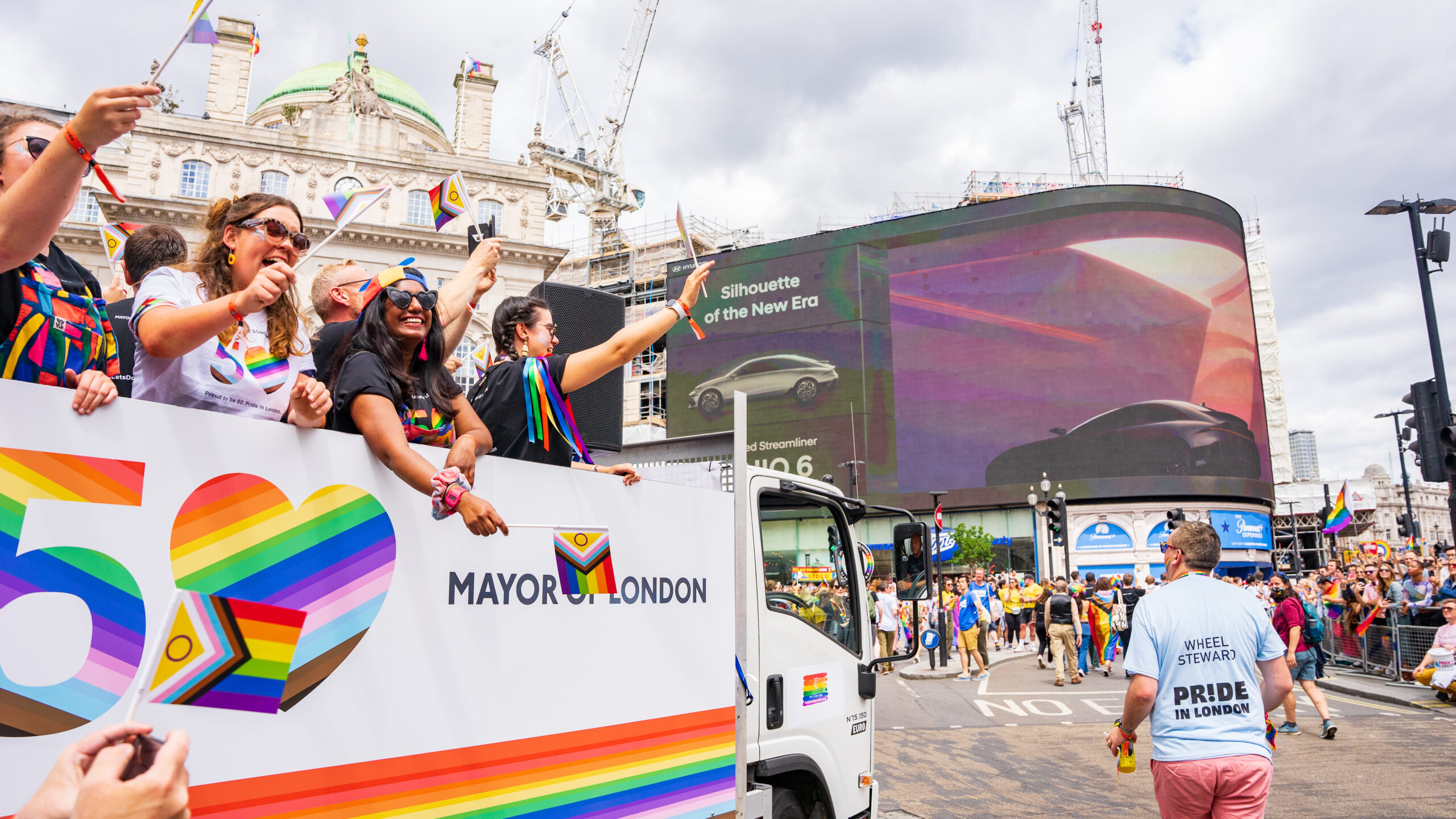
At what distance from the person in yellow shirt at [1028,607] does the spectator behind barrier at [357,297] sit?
19.5 m

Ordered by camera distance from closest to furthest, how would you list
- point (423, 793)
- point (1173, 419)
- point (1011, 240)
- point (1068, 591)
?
point (423, 793), point (1068, 591), point (1173, 419), point (1011, 240)

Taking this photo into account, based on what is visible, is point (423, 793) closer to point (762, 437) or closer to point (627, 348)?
point (627, 348)

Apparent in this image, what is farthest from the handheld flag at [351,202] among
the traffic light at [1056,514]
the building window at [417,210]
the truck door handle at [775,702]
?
the building window at [417,210]

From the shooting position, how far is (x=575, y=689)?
289 centimetres

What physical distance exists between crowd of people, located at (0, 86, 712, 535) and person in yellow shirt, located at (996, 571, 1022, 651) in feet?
68.4

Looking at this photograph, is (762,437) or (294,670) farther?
(762,437)

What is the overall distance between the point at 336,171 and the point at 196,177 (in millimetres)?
5593

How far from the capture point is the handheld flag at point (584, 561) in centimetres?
291

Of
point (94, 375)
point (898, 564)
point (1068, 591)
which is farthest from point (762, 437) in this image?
point (94, 375)

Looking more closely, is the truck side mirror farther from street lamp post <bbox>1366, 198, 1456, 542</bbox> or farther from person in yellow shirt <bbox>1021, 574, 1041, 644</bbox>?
person in yellow shirt <bbox>1021, 574, 1041, 644</bbox>

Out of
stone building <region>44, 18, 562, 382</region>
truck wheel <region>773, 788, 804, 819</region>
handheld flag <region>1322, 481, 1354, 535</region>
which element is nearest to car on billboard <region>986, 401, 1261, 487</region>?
handheld flag <region>1322, 481, 1354, 535</region>

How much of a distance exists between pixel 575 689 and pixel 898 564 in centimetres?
269

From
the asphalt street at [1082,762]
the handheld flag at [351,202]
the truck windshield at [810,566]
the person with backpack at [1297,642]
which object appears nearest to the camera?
the handheld flag at [351,202]

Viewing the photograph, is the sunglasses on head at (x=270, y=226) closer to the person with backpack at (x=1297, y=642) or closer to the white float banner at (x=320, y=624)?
the white float banner at (x=320, y=624)
